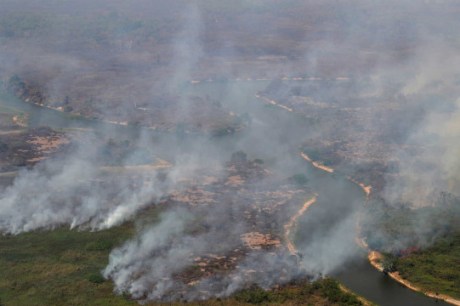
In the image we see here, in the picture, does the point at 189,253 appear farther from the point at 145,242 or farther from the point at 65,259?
the point at 65,259

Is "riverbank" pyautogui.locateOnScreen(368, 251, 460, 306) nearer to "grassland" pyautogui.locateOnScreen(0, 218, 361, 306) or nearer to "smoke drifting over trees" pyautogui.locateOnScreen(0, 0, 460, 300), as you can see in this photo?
"smoke drifting over trees" pyautogui.locateOnScreen(0, 0, 460, 300)

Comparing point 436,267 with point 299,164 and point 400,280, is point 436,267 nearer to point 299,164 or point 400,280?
point 400,280

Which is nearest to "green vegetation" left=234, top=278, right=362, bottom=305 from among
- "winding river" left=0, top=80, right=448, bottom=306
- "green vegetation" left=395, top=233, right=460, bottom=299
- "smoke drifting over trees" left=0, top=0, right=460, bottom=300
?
"smoke drifting over trees" left=0, top=0, right=460, bottom=300

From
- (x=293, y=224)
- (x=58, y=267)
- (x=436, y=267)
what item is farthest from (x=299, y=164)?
(x=58, y=267)

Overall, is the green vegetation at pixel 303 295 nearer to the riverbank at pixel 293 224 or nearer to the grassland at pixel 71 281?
the grassland at pixel 71 281

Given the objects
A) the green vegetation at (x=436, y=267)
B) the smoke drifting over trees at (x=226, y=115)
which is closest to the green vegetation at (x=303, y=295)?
the smoke drifting over trees at (x=226, y=115)

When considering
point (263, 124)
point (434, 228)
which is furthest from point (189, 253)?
point (263, 124)
